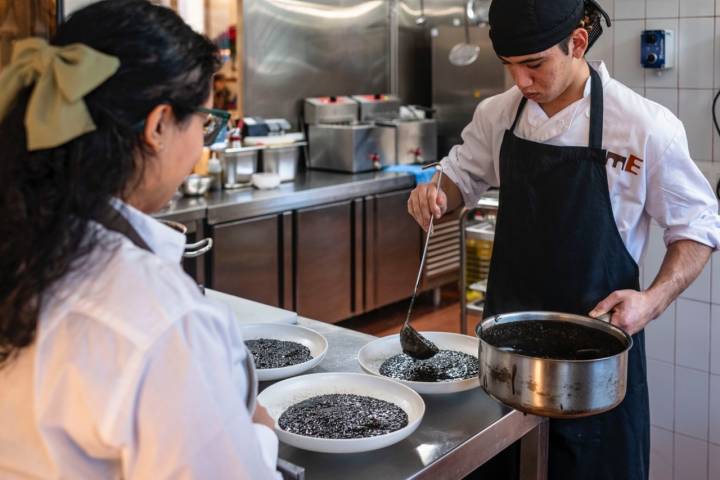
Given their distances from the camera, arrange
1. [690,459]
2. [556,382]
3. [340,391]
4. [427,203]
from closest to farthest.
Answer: [556,382]
[340,391]
[427,203]
[690,459]

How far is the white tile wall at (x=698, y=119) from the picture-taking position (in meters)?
3.01

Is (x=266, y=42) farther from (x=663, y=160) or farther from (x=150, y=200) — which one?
(x=150, y=200)

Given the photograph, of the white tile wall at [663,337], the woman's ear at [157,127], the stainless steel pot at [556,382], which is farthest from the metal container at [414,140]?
the woman's ear at [157,127]

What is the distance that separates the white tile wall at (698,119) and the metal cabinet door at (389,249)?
7.83ft

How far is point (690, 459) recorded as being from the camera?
3.08 m

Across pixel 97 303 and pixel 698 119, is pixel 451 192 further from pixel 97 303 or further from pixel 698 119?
pixel 97 303

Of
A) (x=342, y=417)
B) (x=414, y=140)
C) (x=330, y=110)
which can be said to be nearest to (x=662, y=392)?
(x=342, y=417)

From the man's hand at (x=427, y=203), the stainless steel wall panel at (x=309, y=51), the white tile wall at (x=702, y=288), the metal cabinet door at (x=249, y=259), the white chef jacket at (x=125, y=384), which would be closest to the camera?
the white chef jacket at (x=125, y=384)

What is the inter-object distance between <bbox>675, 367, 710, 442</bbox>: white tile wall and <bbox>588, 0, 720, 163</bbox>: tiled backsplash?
79 centimetres

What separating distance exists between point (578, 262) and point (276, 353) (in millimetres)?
776

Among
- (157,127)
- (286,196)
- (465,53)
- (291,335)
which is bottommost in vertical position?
(291,335)

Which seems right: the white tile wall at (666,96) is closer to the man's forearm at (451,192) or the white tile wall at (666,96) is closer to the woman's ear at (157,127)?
the man's forearm at (451,192)

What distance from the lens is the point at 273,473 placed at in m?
1.11

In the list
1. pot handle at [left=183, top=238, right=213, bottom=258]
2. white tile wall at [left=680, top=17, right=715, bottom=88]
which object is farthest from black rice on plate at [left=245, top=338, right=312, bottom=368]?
white tile wall at [left=680, top=17, right=715, bottom=88]
